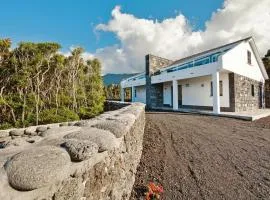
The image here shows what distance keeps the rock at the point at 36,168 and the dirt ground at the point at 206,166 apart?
211 centimetres

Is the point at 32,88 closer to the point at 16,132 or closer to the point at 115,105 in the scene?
the point at 16,132

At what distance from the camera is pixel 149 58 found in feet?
65.5

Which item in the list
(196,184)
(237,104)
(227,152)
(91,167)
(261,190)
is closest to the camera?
(91,167)

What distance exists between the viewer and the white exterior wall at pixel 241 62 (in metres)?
12.7

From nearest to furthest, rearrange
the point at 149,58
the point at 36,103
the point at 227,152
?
the point at 227,152, the point at 36,103, the point at 149,58

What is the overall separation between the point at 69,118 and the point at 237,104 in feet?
37.1

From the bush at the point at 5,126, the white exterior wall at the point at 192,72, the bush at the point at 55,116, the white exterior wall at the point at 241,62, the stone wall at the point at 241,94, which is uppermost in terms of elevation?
the white exterior wall at the point at 241,62

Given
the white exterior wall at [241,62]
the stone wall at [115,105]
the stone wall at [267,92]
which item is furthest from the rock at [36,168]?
the stone wall at [267,92]

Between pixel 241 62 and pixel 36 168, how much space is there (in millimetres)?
16277

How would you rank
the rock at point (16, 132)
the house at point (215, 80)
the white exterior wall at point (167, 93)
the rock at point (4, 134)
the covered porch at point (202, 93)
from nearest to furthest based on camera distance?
the rock at point (16, 132) < the rock at point (4, 134) < the covered porch at point (202, 93) < the house at point (215, 80) < the white exterior wall at point (167, 93)

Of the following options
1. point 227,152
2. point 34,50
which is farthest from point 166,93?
point 227,152

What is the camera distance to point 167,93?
20.1m

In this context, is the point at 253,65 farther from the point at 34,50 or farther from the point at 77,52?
the point at 34,50

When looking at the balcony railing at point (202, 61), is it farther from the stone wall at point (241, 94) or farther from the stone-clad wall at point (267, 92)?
the stone-clad wall at point (267, 92)
